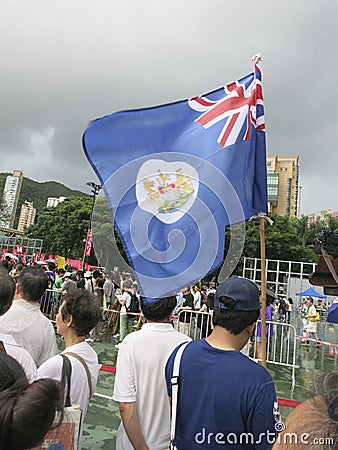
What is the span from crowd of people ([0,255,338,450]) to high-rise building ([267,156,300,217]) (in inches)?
3093

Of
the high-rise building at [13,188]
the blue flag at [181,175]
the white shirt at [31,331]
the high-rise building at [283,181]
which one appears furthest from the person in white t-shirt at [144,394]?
the high-rise building at [13,188]

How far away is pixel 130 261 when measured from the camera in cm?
290

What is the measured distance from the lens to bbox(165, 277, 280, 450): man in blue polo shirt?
61.3 inches

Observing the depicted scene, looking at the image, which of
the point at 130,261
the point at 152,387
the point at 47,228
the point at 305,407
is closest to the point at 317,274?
the point at 130,261

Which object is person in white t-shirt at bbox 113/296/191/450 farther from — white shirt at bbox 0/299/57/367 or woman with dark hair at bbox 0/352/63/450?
woman with dark hair at bbox 0/352/63/450

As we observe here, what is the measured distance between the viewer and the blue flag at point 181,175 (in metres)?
2.99

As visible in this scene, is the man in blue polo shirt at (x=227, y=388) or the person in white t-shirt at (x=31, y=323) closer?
the man in blue polo shirt at (x=227, y=388)

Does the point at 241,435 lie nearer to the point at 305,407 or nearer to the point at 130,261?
the point at 305,407

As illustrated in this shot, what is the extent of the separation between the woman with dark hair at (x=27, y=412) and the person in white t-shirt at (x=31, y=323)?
1.85 meters

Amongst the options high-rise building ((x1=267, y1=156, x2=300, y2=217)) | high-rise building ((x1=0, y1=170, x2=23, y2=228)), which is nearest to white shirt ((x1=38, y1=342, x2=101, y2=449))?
high-rise building ((x1=267, y1=156, x2=300, y2=217))

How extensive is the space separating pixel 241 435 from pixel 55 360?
1092 millimetres

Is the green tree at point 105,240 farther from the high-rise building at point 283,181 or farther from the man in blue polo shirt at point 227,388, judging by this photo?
the high-rise building at point 283,181

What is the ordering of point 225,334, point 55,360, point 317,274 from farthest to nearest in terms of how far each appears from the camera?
point 317,274 < point 55,360 < point 225,334

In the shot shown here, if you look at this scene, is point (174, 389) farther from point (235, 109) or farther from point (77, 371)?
point (235, 109)
